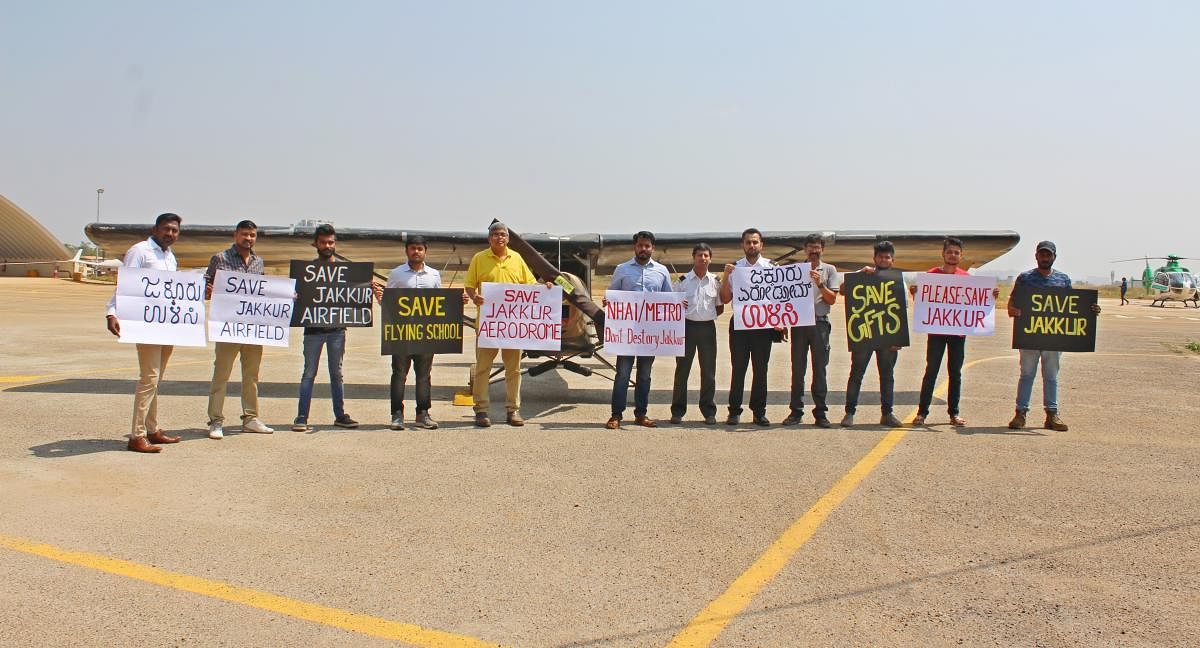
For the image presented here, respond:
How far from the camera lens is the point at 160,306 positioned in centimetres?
676

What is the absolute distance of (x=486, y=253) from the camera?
829 cm

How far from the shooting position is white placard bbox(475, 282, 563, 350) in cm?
808

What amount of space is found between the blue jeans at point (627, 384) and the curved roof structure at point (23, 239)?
6900 centimetres

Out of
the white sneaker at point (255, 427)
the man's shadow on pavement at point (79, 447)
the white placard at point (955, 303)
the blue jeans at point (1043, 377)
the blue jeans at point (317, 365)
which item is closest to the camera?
the man's shadow on pavement at point (79, 447)

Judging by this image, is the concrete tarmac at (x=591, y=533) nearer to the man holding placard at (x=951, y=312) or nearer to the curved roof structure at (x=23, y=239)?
the man holding placard at (x=951, y=312)

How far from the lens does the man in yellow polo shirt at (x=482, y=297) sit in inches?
314

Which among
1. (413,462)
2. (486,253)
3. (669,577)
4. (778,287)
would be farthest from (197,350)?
(669,577)

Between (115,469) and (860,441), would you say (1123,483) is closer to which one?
(860,441)

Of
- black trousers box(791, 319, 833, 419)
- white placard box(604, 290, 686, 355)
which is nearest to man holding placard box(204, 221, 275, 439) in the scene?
white placard box(604, 290, 686, 355)

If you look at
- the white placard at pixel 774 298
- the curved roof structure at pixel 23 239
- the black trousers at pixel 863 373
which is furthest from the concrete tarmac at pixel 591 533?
the curved roof structure at pixel 23 239

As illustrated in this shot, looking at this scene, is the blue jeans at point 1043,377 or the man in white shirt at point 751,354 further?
the man in white shirt at point 751,354

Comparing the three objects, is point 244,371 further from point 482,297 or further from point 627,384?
A: point 627,384

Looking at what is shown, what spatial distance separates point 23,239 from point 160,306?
71.5 m

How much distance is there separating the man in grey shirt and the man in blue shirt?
146 cm
